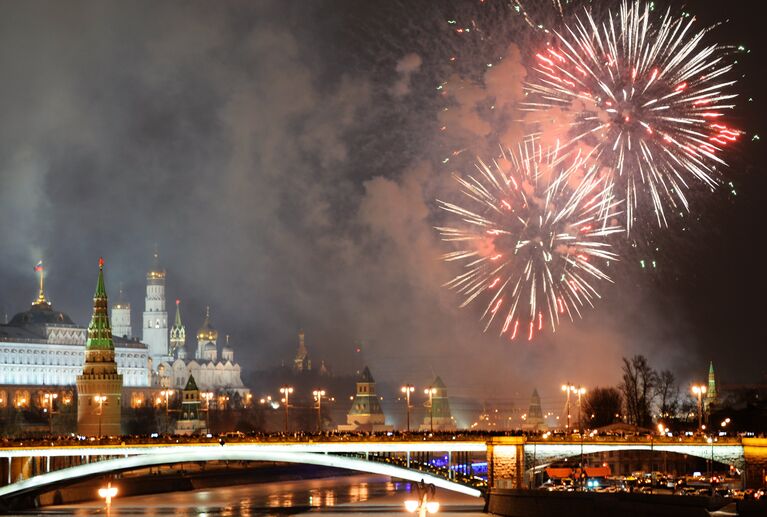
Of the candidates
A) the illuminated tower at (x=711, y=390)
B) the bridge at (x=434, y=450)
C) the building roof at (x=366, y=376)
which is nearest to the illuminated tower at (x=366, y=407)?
the building roof at (x=366, y=376)

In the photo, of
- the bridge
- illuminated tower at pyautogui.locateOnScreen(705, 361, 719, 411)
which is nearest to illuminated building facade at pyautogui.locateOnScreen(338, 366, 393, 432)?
illuminated tower at pyautogui.locateOnScreen(705, 361, 719, 411)

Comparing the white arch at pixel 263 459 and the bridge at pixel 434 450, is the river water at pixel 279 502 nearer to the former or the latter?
the white arch at pixel 263 459

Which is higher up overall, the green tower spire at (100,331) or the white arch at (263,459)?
the green tower spire at (100,331)

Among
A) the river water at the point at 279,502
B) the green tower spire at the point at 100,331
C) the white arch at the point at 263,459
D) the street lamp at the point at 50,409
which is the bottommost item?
the river water at the point at 279,502

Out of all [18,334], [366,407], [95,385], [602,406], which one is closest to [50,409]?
[95,385]

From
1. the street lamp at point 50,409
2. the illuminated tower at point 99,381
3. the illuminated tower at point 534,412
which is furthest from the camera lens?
the illuminated tower at point 534,412
